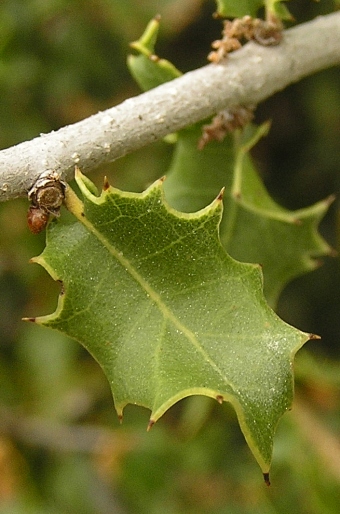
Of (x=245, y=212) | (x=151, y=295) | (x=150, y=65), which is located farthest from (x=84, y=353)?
(x=151, y=295)

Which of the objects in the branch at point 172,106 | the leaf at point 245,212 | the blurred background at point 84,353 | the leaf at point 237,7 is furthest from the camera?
the blurred background at point 84,353

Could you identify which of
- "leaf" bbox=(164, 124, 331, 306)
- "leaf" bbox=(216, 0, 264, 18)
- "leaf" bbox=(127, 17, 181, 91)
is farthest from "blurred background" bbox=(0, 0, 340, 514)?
"leaf" bbox=(216, 0, 264, 18)

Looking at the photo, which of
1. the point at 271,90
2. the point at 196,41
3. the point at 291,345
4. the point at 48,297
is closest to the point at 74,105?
the point at 196,41

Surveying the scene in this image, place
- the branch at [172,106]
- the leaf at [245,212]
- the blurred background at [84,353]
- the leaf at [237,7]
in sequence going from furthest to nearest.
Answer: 1. the blurred background at [84,353]
2. the leaf at [245,212]
3. the leaf at [237,7]
4. the branch at [172,106]

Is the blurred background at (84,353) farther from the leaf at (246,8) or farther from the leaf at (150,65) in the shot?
the leaf at (246,8)

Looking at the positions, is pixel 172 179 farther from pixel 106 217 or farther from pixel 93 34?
pixel 93 34

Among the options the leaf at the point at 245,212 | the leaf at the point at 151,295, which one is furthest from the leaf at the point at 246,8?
the leaf at the point at 151,295
